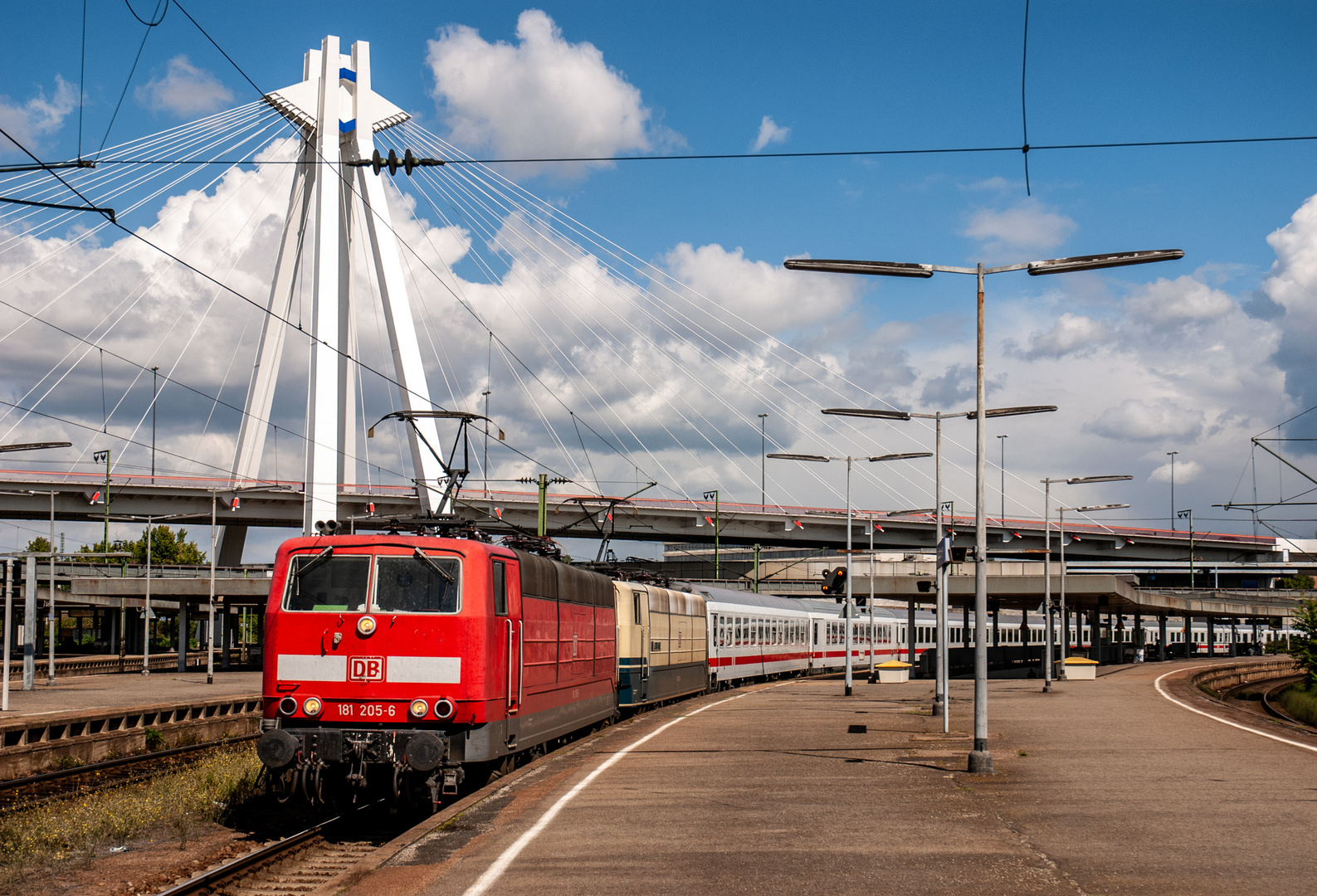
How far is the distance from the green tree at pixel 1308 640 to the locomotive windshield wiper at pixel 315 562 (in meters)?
38.6

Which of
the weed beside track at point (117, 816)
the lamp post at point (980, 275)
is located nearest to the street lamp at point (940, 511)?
the lamp post at point (980, 275)

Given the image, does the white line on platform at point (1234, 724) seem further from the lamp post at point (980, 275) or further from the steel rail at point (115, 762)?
the steel rail at point (115, 762)

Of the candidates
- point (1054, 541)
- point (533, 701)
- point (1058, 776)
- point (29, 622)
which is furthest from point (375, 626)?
point (1054, 541)

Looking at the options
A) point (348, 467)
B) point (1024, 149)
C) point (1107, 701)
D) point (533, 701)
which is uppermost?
point (1024, 149)

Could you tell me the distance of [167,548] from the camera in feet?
312

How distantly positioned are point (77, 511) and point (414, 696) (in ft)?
195

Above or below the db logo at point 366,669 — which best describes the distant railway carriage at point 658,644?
below

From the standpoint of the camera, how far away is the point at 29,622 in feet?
118

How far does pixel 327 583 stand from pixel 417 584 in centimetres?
107

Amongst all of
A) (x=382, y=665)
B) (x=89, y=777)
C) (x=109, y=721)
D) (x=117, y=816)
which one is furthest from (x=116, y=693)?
(x=382, y=665)

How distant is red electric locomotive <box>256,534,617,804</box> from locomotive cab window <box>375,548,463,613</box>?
0.04 ft

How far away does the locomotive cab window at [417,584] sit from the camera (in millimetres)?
14203

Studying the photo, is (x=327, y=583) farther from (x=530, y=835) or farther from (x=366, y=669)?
(x=530, y=835)

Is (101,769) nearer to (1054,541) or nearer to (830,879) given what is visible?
(830,879)
